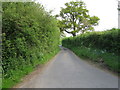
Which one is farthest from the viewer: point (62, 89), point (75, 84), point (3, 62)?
point (3, 62)

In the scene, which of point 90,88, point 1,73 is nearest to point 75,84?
point 90,88

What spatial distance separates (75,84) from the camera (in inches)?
220

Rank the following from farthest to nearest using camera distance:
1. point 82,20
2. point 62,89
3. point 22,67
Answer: point 82,20
point 22,67
point 62,89

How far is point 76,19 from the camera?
40438 millimetres

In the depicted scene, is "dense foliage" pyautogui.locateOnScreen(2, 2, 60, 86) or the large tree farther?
the large tree

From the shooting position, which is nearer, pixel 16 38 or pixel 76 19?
pixel 16 38

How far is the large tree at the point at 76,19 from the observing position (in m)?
39.7

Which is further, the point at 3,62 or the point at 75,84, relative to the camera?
the point at 3,62

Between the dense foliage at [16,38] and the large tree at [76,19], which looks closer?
the dense foliage at [16,38]

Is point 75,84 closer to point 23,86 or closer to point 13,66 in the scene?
point 23,86

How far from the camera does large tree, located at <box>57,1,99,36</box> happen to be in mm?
39656

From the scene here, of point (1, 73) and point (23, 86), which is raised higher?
point (1, 73)

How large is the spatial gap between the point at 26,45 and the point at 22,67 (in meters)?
1.32

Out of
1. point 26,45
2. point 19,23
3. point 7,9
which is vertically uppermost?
point 7,9
